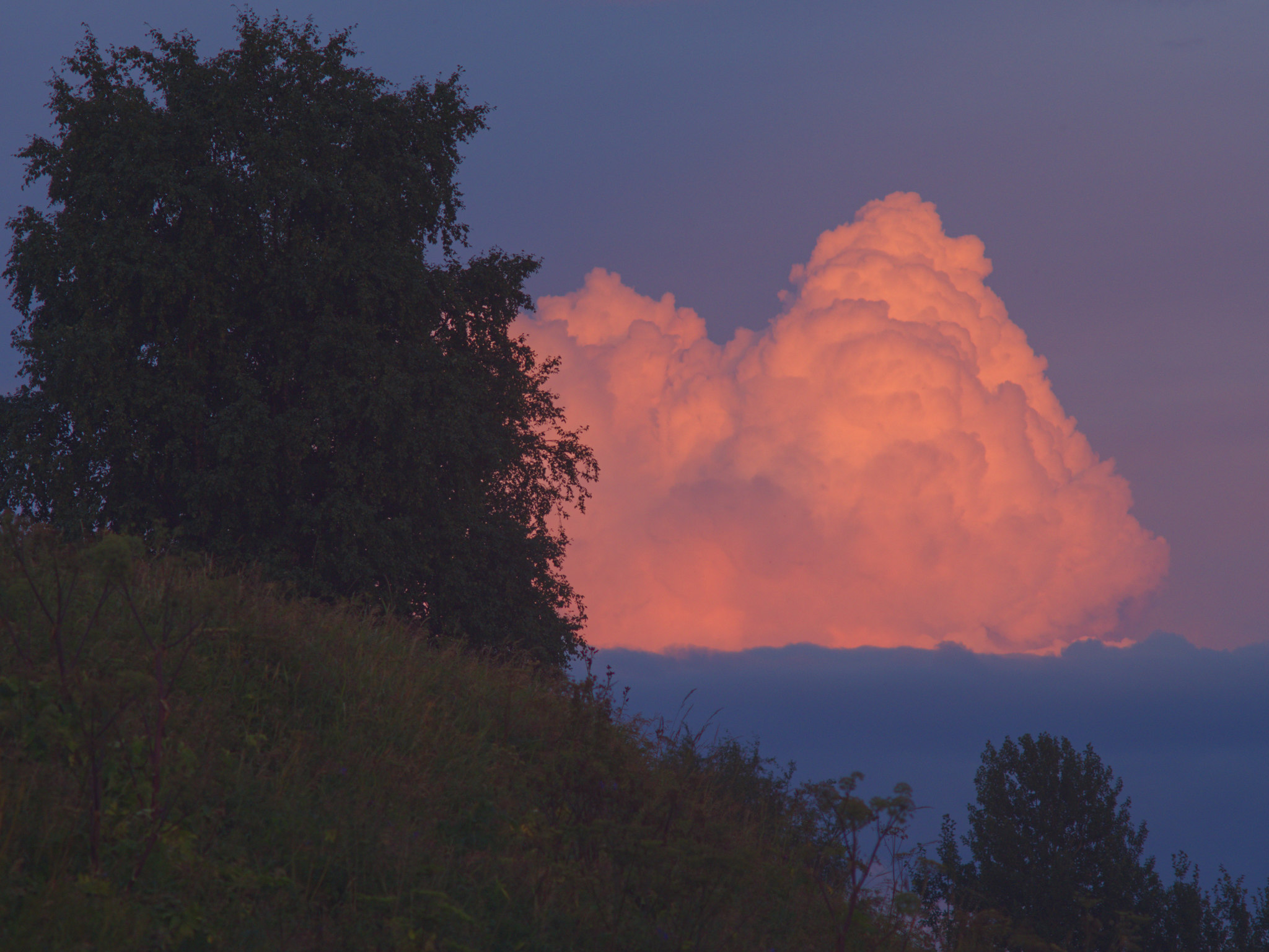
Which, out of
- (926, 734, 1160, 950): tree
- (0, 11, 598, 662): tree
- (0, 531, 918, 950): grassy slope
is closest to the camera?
(0, 531, 918, 950): grassy slope

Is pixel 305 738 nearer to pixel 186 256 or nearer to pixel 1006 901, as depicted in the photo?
pixel 186 256

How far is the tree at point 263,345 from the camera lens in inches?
790

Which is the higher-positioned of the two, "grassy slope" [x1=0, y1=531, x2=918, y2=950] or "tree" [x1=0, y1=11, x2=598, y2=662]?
"tree" [x1=0, y1=11, x2=598, y2=662]

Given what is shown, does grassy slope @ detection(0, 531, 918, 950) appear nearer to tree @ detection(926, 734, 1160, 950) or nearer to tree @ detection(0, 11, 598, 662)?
tree @ detection(0, 11, 598, 662)

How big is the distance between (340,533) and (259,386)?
3.42 m

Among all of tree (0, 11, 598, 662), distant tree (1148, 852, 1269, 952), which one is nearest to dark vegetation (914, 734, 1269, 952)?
distant tree (1148, 852, 1269, 952)

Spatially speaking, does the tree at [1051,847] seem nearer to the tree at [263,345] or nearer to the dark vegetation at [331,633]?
the dark vegetation at [331,633]

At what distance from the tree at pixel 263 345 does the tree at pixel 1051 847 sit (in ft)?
75.5

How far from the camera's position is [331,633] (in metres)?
10.0

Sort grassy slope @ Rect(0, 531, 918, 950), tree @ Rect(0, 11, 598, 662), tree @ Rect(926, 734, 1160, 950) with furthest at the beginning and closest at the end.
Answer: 1. tree @ Rect(926, 734, 1160, 950)
2. tree @ Rect(0, 11, 598, 662)
3. grassy slope @ Rect(0, 531, 918, 950)

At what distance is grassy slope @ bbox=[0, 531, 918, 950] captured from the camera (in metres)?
5.86

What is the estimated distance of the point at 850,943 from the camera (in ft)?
27.7

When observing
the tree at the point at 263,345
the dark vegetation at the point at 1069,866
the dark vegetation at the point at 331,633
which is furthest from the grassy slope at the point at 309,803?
the dark vegetation at the point at 1069,866

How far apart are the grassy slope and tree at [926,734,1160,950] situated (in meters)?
30.1
